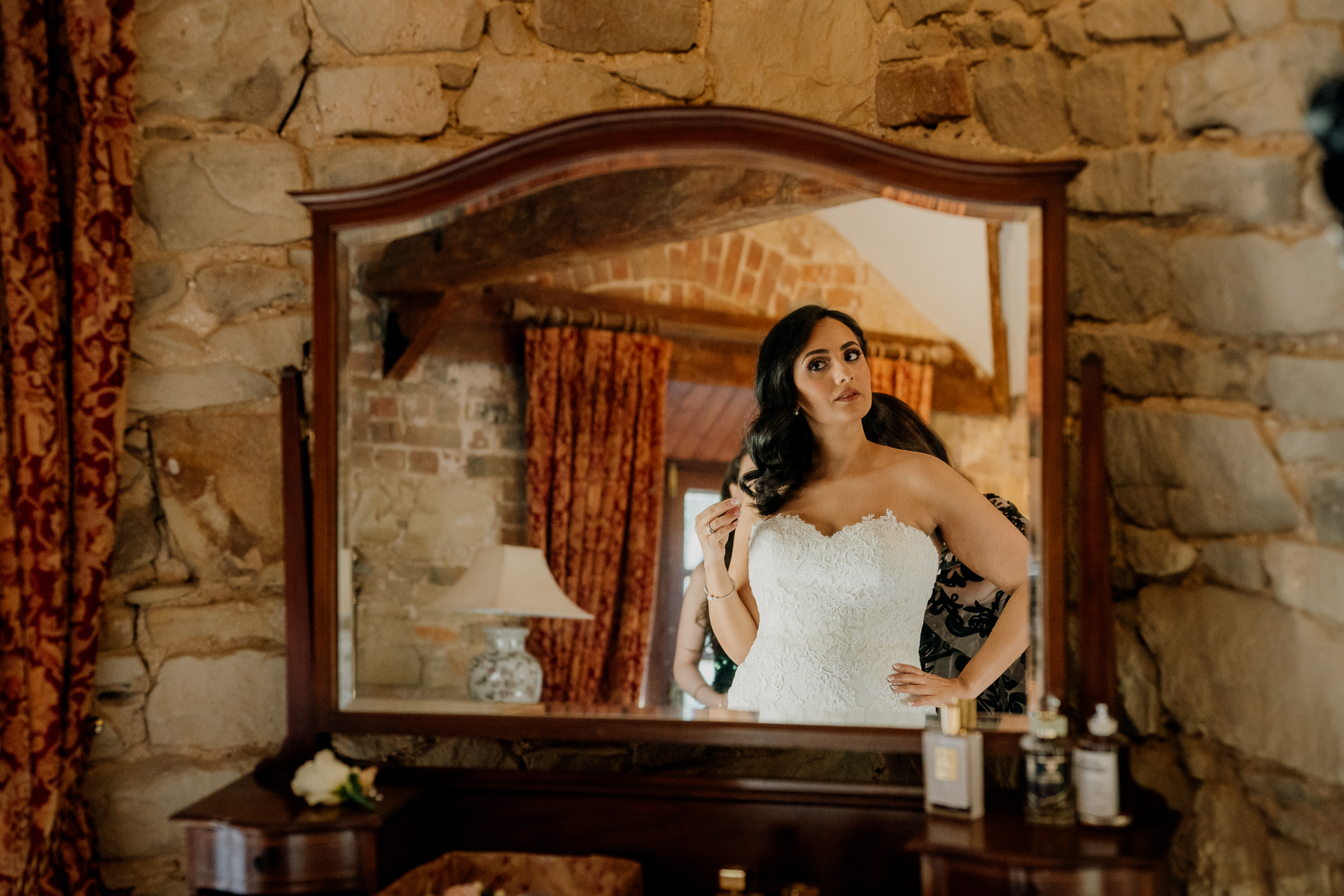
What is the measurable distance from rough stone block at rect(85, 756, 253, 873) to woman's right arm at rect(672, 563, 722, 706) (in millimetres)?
695

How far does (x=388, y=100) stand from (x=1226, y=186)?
1.16 meters

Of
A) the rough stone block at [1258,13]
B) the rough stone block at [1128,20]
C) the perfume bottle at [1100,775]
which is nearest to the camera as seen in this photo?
the perfume bottle at [1100,775]

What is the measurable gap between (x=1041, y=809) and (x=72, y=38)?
1.65m

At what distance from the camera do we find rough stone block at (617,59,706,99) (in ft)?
4.79

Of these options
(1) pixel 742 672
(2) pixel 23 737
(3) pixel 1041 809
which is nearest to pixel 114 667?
(2) pixel 23 737

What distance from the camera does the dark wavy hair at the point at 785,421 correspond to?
1.26m

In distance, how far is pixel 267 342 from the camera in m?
1.50

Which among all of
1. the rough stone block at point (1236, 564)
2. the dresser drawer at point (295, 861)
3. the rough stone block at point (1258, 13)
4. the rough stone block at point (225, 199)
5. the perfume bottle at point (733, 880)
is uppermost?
the rough stone block at point (1258, 13)

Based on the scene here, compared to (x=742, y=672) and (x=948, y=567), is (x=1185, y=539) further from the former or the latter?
(x=742, y=672)

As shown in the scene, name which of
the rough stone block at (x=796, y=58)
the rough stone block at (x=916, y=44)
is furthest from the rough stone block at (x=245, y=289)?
the rough stone block at (x=916, y=44)

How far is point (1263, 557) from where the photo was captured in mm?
1207

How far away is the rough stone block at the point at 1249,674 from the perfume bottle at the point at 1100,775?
17cm

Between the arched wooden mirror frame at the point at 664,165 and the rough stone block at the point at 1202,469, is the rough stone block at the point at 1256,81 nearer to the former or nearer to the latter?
the arched wooden mirror frame at the point at 664,165

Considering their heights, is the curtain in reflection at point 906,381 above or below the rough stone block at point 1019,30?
below
